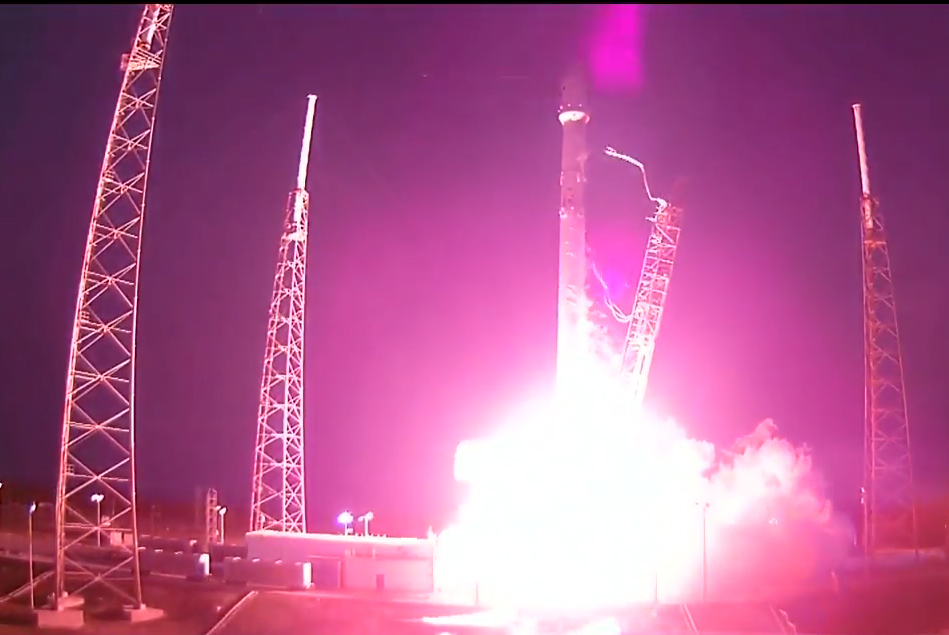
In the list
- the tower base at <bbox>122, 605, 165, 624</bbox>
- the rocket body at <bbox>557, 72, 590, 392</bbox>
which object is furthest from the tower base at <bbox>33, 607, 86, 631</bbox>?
the rocket body at <bbox>557, 72, 590, 392</bbox>

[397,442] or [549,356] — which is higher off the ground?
[549,356]

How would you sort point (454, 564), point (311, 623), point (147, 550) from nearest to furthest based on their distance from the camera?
point (311, 623) < point (454, 564) < point (147, 550)

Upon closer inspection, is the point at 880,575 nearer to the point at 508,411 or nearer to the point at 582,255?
the point at 582,255

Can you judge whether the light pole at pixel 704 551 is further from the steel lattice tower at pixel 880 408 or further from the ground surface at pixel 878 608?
the steel lattice tower at pixel 880 408

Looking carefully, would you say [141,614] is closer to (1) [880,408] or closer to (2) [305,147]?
(2) [305,147]

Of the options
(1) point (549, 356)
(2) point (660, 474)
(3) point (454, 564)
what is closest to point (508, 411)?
(1) point (549, 356)

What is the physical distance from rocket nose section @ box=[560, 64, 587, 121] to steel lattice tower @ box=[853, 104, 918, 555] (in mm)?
7052

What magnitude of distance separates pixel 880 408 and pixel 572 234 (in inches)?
394

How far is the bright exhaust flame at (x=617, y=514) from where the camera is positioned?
68.1 ft

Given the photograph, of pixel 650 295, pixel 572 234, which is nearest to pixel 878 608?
pixel 650 295

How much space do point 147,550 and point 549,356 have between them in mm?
13014

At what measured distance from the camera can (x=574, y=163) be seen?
2269 cm

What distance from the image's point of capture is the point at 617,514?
74.0 feet

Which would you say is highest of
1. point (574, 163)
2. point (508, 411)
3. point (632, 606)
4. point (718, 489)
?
point (574, 163)
